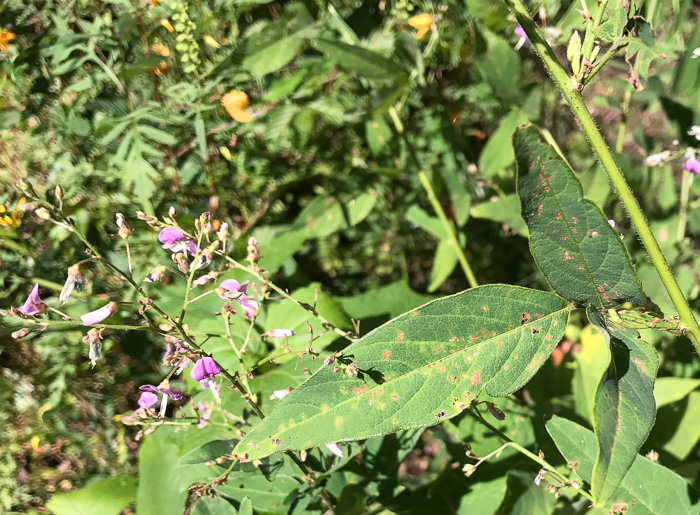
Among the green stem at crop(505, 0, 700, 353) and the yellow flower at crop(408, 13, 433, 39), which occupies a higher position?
the yellow flower at crop(408, 13, 433, 39)

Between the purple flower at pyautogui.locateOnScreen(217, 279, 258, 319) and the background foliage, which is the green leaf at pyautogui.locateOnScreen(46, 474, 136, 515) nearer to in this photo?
the background foliage

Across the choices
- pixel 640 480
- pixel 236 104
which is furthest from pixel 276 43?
pixel 640 480

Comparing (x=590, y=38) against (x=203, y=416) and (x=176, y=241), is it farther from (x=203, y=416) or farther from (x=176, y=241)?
(x=203, y=416)

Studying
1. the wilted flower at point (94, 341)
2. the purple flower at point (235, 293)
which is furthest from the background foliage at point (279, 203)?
the wilted flower at point (94, 341)

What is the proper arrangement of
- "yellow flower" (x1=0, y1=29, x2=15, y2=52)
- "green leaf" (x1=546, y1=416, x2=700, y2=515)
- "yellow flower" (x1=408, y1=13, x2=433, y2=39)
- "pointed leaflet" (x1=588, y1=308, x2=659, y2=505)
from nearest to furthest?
"pointed leaflet" (x1=588, y1=308, x2=659, y2=505)
"green leaf" (x1=546, y1=416, x2=700, y2=515)
"yellow flower" (x1=0, y1=29, x2=15, y2=52)
"yellow flower" (x1=408, y1=13, x2=433, y2=39)

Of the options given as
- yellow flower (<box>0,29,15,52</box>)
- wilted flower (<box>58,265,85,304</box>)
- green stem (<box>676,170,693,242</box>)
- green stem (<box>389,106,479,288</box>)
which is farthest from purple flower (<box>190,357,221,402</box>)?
green stem (<box>676,170,693,242</box>)

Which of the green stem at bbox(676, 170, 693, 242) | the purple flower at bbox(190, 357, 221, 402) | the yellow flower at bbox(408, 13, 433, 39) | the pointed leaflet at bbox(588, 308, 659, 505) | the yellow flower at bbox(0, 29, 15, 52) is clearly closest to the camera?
the pointed leaflet at bbox(588, 308, 659, 505)

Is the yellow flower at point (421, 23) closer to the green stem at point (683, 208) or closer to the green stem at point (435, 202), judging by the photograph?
the green stem at point (435, 202)

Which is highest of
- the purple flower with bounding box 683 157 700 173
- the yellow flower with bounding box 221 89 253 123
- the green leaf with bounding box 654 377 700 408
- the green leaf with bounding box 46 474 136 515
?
the yellow flower with bounding box 221 89 253 123
